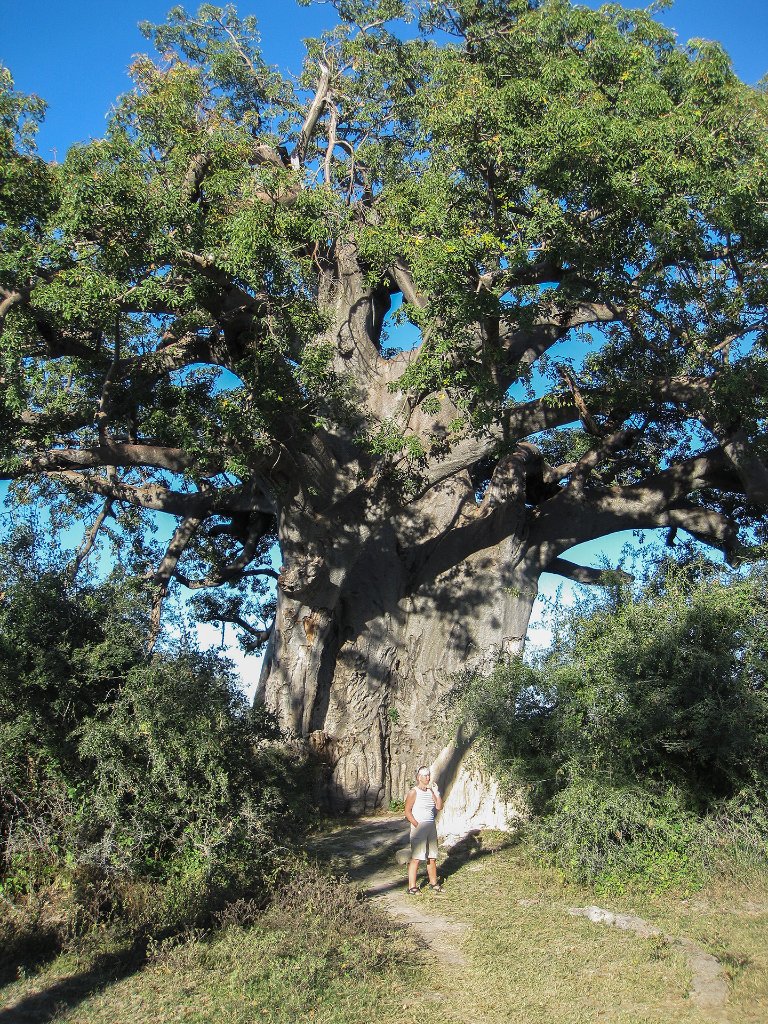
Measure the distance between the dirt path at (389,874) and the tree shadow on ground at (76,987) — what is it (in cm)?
225

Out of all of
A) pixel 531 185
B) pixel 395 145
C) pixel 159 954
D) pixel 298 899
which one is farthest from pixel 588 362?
pixel 159 954

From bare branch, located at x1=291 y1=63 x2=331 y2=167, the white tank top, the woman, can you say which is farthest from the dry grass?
bare branch, located at x1=291 y1=63 x2=331 y2=167

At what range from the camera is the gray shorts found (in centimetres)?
853

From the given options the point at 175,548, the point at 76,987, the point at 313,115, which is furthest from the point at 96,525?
the point at 76,987

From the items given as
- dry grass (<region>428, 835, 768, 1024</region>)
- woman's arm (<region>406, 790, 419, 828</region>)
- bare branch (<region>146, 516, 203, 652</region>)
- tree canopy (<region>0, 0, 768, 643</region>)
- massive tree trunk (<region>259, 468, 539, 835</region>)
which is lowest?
dry grass (<region>428, 835, 768, 1024</region>)

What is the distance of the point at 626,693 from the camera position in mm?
7980

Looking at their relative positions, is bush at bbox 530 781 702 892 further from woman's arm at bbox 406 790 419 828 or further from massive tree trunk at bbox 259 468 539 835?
massive tree trunk at bbox 259 468 539 835

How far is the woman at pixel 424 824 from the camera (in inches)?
334

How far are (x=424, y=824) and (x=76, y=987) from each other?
3.82 metres

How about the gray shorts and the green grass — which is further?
the gray shorts

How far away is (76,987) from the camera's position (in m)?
5.74

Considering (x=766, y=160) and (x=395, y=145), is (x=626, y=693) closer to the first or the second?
(x=766, y=160)

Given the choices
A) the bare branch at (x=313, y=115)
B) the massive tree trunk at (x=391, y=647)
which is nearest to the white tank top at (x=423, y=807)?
the massive tree trunk at (x=391, y=647)

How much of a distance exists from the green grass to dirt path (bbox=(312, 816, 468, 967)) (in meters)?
0.23
